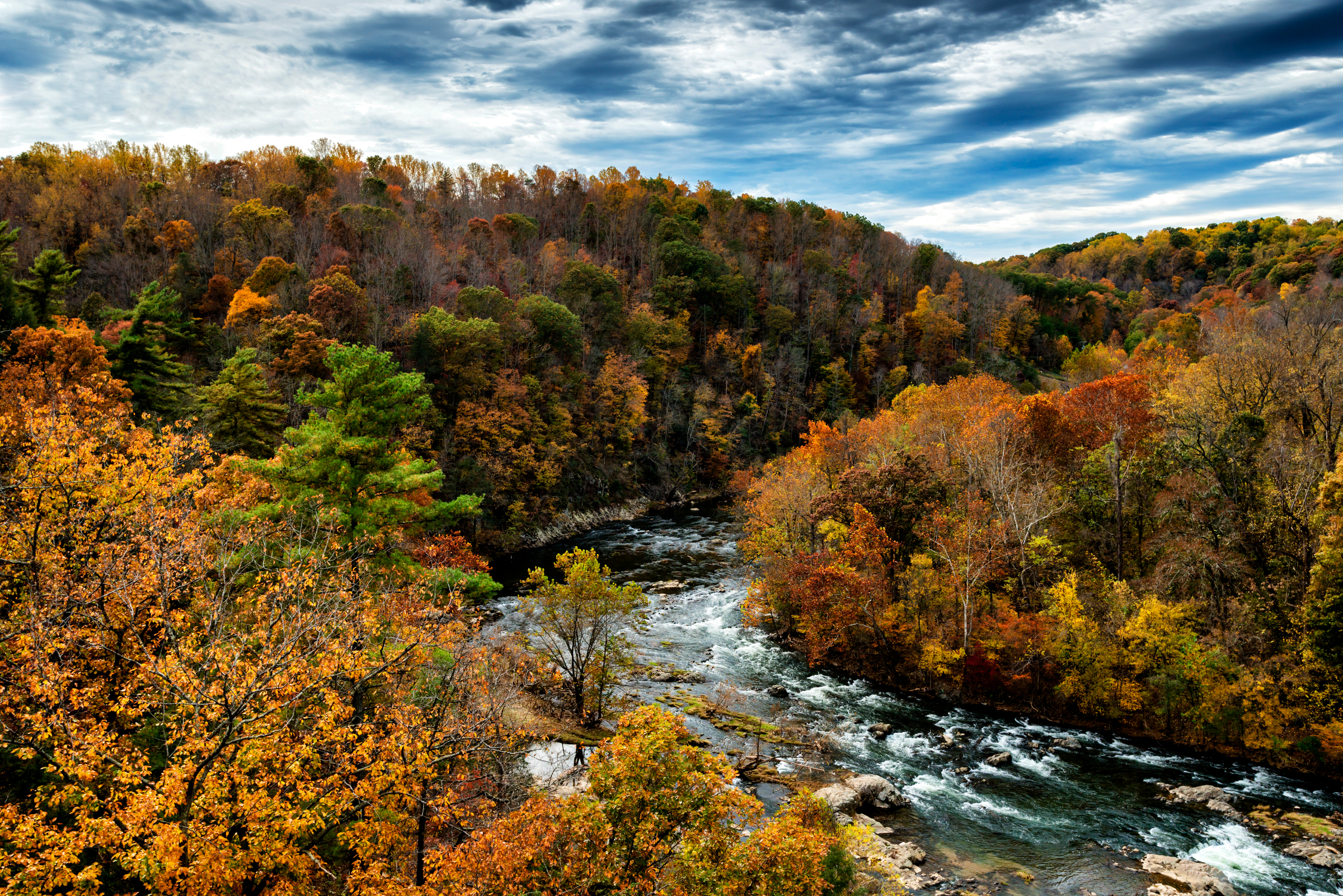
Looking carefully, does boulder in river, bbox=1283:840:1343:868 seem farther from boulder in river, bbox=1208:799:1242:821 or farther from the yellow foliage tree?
the yellow foliage tree

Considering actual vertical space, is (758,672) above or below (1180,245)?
below

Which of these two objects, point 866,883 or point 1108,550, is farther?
point 1108,550

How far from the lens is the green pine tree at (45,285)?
111ft

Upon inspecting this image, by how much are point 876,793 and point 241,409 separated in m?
34.6

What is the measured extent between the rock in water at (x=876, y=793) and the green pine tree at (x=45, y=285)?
43.1 meters

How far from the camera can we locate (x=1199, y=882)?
1698 centimetres

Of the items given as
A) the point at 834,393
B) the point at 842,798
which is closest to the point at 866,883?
the point at 842,798

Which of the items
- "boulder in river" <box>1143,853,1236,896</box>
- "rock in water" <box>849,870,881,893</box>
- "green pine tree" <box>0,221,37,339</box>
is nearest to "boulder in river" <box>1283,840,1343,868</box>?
"boulder in river" <box>1143,853,1236,896</box>

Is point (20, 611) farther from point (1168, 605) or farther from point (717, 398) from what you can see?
point (717, 398)

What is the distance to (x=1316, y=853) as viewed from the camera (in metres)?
18.1

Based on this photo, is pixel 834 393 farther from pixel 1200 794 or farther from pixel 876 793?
pixel 876 793

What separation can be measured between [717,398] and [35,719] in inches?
2758

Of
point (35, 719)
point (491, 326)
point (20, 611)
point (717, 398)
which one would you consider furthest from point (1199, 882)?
point (717, 398)

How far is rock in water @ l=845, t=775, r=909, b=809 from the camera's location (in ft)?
69.6
